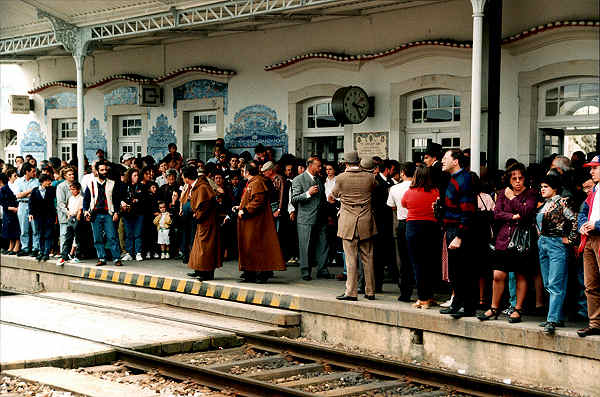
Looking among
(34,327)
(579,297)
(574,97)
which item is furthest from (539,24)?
(34,327)

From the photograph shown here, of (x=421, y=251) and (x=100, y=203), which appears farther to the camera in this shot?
(x=100, y=203)

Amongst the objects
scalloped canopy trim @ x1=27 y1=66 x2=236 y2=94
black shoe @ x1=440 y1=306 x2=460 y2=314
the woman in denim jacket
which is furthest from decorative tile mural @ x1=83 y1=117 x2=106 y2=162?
the woman in denim jacket

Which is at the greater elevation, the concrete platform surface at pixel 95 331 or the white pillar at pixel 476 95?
the white pillar at pixel 476 95

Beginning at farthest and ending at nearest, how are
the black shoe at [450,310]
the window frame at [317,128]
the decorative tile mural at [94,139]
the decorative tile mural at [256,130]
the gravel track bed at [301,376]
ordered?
the decorative tile mural at [94,139], the decorative tile mural at [256,130], the window frame at [317,128], the black shoe at [450,310], the gravel track bed at [301,376]

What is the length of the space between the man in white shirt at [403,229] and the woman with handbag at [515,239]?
1.48 metres

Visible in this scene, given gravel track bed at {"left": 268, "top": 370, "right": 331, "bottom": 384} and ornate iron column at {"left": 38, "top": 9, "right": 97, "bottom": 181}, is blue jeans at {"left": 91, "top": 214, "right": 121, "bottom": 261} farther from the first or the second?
gravel track bed at {"left": 268, "top": 370, "right": 331, "bottom": 384}

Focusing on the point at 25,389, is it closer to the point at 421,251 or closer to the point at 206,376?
the point at 206,376

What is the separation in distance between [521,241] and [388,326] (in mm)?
Answer: 1977

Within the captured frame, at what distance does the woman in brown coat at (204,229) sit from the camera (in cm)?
1302

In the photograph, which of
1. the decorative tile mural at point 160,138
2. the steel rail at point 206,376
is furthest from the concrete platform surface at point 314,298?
the decorative tile mural at point 160,138

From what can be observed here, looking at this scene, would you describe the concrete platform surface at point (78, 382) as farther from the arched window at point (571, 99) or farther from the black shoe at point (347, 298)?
the arched window at point (571, 99)

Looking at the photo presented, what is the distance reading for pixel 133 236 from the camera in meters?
16.7

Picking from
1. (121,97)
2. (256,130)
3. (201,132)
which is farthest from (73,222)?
(121,97)

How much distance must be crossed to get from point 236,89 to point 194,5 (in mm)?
3655
